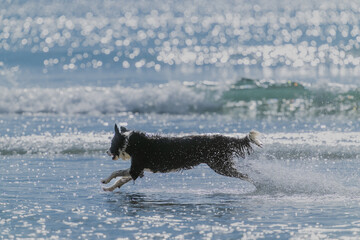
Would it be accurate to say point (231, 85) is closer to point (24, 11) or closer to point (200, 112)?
point (200, 112)

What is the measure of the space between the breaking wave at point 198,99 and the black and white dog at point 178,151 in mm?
11489

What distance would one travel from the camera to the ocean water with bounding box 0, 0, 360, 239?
9.78 m

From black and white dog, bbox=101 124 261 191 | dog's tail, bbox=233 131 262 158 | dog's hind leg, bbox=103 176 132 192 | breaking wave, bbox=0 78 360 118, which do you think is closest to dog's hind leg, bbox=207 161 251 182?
black and white dog, bbox=101 124 261 191

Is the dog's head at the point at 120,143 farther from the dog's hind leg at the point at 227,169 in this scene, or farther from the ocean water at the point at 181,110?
the dog's hind leg at the point at 227,169

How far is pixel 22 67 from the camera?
3878 centimetres

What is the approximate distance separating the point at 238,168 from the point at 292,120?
9.75 meters

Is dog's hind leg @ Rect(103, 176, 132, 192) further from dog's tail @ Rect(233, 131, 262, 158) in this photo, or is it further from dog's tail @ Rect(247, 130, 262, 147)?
dog's tail @ Rect(247, 130, 262, 147)

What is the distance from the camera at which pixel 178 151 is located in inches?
451

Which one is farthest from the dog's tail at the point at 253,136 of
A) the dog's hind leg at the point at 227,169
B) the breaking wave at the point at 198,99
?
the breaking wave at the point at 198,99

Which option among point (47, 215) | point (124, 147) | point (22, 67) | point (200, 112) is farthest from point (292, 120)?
point (22, 67)

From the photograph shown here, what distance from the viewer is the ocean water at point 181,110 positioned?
978 cm

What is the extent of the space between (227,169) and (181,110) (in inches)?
531

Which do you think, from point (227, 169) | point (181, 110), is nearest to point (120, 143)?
point (227, 169)

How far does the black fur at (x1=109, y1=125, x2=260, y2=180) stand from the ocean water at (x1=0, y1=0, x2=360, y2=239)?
0.38 metres
